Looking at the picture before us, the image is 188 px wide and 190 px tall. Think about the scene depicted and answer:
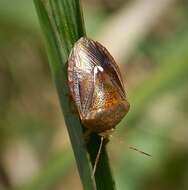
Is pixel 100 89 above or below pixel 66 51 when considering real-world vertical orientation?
below

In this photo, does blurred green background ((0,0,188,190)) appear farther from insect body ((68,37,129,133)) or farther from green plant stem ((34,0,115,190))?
green plant stem ((34,0,115,190))

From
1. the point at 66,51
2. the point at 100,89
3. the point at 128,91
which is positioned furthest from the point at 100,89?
the point at 128,91

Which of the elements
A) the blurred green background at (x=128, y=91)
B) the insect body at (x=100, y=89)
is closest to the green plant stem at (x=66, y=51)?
the insect body at (x=100, y=89)

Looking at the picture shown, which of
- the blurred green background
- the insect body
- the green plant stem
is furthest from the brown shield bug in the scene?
the blurred green background

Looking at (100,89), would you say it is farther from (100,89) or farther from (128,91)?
(128,91)

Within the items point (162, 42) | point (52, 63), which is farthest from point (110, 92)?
point (162, 42)

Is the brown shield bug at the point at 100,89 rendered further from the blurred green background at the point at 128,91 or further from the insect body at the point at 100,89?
the blurred green background at the point at 128,91

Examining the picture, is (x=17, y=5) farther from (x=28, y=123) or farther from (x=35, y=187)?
(x=35, y=187)

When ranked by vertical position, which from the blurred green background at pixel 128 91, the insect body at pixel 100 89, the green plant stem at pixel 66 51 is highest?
the green plant stem at pixel 66 51
